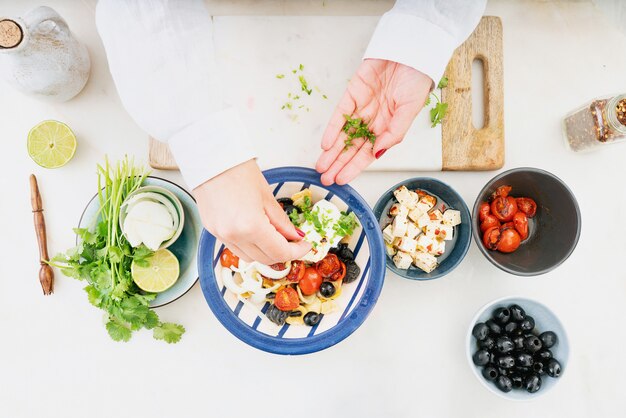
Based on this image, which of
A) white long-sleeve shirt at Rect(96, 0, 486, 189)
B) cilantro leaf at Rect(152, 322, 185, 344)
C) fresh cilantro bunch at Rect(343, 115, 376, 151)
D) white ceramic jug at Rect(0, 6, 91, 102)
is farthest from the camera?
cilantro leaf at Rect(152, 322, 185, 344)

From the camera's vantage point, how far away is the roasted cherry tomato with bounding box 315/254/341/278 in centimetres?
122

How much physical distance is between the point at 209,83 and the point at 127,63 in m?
0.15

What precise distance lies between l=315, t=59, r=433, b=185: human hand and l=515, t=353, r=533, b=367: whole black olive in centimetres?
58

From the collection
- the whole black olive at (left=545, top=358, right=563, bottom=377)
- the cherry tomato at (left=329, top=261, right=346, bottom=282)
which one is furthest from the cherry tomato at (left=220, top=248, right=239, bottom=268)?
the whole black olive at (left=545, top=358, right=563, bottom=377)

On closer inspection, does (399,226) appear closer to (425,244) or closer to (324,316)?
(425,244)

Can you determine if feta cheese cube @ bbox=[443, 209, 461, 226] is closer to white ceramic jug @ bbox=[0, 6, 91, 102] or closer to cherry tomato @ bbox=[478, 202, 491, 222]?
cherry tomato @ bbox=[478, 202, 491, 222]

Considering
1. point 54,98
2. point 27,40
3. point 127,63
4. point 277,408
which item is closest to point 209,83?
point 127,63

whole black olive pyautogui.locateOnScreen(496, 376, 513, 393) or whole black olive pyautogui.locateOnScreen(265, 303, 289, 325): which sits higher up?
whole black olive pyautogui.locateOnScreen(265, 303, 289, 325)

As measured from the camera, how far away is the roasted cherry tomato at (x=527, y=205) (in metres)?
1.31

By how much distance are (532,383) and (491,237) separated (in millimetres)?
354

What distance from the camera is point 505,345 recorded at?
125 centimetres

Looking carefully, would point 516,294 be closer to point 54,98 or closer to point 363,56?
point 363,56

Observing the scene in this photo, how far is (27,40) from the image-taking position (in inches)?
42.6

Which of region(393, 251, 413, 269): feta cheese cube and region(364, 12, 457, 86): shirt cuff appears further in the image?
region(393, 251, 413, 269): feta cheese cube
